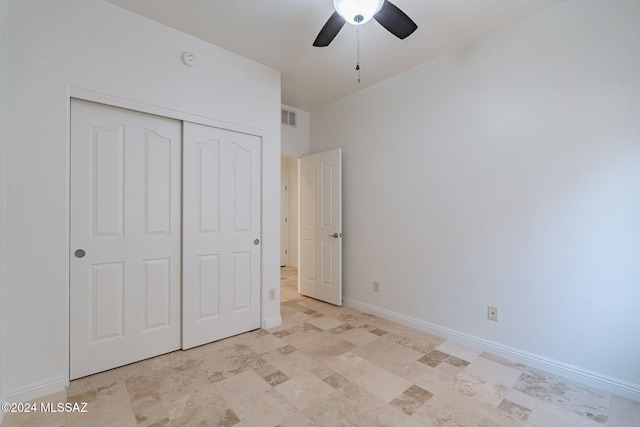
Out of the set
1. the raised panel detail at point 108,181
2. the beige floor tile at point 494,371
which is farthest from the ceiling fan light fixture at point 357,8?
the beige floor tile at point 494,371

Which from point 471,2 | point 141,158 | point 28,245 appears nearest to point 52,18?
point 141,158

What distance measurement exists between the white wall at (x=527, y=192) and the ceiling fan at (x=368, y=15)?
1.21 meters

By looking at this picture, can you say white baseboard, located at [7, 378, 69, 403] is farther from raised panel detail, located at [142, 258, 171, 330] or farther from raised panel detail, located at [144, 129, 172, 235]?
raised panel detail, located at [144, 129, 172, 235]

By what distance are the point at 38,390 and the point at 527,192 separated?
152 inches

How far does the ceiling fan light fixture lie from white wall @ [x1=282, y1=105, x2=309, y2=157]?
2.48 m

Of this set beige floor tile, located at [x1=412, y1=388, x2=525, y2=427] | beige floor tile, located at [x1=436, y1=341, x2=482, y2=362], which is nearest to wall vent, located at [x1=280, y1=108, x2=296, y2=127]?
beige floor tile, located at [x1=436, y1=341, x2=482, y2=362]

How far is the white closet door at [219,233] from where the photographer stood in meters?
2.59

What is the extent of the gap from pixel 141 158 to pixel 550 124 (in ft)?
10.9

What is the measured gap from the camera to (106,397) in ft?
6.18

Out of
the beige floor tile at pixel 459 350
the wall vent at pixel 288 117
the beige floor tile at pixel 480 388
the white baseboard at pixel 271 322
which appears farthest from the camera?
the wall vent at pixel 288 117

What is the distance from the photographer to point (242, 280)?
293cm

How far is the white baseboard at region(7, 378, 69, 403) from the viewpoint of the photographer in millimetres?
1804

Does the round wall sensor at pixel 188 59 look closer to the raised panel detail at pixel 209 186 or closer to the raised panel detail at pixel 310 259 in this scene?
the raised panel detail at pixel 209 186

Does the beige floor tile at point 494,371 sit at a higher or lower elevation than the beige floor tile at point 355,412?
lower
